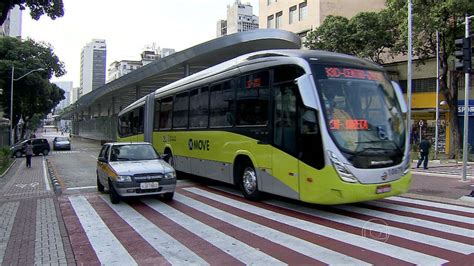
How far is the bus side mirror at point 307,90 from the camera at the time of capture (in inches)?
328

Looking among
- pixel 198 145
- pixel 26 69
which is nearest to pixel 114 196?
pixel 198 145

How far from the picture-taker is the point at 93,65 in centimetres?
13012

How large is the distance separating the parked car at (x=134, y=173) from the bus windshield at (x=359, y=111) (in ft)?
14.3

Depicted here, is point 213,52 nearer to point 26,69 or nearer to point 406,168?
point 406,168

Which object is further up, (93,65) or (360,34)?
(93,65)

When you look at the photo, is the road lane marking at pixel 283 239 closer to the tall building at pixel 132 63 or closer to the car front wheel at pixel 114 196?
the car front wheel at pixel 114 196

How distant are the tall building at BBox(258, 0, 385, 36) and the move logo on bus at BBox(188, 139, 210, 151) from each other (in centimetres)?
3311

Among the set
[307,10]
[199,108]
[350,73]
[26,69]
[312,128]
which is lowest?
[312,128]

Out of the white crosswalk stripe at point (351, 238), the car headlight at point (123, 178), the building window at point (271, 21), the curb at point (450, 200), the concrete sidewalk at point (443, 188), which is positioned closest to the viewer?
the white crosswalk stripe at point (351, 238)

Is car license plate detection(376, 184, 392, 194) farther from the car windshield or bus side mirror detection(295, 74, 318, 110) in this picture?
the car windshield

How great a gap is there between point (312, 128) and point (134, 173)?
4409 mm

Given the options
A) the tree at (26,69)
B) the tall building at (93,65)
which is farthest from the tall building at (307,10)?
the tall building at (93,65)

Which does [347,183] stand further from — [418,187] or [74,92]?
[74,92]

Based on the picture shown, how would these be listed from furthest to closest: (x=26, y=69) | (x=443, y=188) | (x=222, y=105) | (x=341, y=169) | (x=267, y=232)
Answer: (x=26, y=69), (x=443, y=188), (x=222, y=105), (x=341, y=169), (x=267, y=232)
